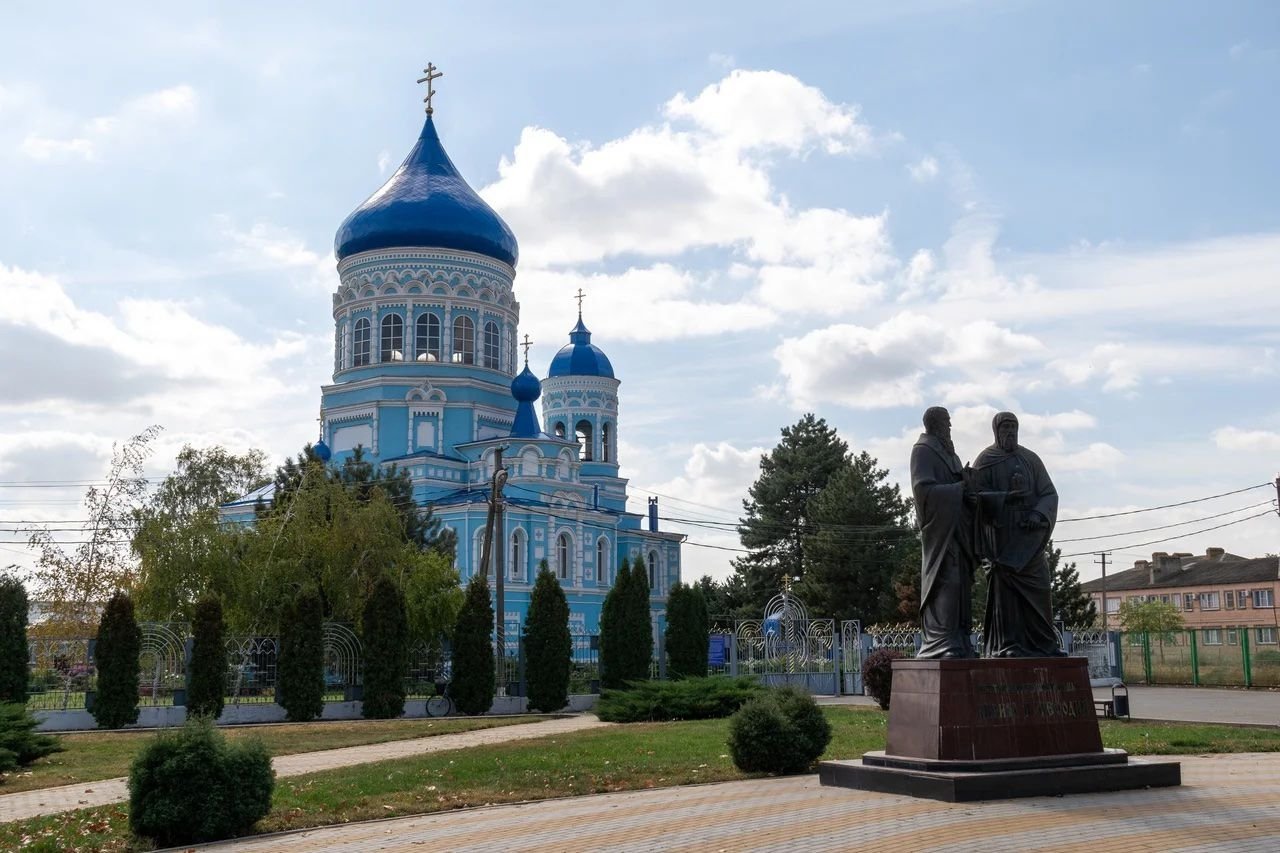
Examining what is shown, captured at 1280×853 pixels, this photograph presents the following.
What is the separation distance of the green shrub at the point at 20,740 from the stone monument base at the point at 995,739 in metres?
8.96

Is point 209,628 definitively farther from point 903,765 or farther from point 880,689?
point 903,765

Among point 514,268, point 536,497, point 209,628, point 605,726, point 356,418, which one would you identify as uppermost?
point 514,268

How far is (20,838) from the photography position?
29.6 ft

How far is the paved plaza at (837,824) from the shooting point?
24.9 feet

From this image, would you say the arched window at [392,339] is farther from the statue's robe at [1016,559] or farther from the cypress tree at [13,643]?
the statue's robe at [1016,559]

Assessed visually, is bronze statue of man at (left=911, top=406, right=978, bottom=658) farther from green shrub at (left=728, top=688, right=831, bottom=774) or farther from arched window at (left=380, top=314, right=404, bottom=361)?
arched window at (left=380, top=314, right=404, bottom=361)

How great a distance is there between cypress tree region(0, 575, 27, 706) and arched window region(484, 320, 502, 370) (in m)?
25.0

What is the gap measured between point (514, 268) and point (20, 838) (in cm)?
3721

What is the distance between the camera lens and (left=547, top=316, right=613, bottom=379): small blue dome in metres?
51.8

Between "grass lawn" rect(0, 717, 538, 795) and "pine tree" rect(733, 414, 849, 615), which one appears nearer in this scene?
"grass lawn" rect(0, 717, 538, 795)

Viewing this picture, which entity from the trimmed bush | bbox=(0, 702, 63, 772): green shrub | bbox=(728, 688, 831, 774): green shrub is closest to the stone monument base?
bbox=(728, 688, 831, 774): green shrub

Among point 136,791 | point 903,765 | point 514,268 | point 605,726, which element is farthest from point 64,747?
point 514,268

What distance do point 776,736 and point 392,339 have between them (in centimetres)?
3434

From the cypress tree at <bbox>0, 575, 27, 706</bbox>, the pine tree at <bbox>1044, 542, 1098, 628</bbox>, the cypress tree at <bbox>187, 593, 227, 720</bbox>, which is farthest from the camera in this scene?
the pine tree at <bbox>1044, 542, 1098, 628</bbox>
